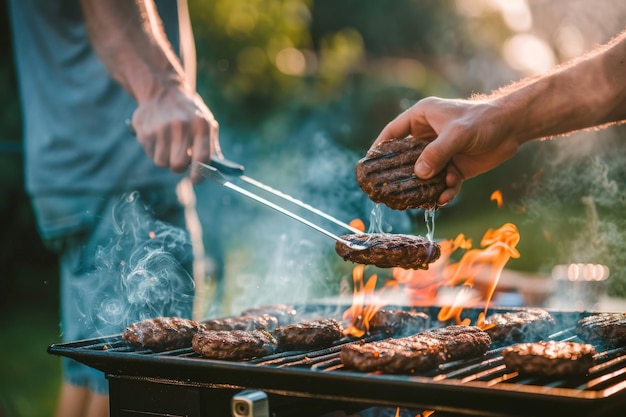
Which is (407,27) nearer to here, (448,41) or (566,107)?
(448,41)

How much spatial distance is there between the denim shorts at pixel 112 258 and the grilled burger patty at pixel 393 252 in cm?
170

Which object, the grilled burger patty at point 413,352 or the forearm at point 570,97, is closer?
the grilled burger patty at point 413,352

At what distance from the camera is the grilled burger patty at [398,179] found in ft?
11.5

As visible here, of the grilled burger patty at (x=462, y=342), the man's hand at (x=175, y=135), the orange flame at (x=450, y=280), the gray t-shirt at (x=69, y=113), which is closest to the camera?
the grilled burger patty at (x=462, y=342)

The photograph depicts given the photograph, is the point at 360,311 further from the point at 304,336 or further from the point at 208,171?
the point at 208,171

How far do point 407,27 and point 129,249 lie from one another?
12.8 m

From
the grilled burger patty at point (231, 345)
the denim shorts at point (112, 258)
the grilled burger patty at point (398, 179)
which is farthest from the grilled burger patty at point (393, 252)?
the denim shorts at point (112, 258)

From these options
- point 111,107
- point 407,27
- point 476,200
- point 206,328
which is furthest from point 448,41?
point 206,328

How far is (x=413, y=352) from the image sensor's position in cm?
297

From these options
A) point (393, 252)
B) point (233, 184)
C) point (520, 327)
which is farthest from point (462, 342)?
point (233, 184)

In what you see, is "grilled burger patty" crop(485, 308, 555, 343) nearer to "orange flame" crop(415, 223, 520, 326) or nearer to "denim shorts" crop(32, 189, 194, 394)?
"orange flame" crop(415, 223, 520, 326)

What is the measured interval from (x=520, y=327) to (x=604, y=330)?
0.45m

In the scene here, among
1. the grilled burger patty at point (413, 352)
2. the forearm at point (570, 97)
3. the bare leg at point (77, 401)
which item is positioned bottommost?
the bare leg at point (77, 401)

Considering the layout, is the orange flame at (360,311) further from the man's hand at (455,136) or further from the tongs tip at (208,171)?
the tongs tip at (208,171)
